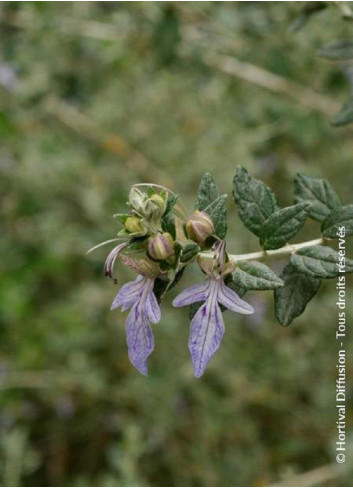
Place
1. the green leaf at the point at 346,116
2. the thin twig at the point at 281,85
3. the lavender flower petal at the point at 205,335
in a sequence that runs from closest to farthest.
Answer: the lavender flower petal at the point at 205,335 < the green leaf at the point at 346,116 < the thin twig at the point at 281,85

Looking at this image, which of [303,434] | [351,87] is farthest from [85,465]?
[351,87]

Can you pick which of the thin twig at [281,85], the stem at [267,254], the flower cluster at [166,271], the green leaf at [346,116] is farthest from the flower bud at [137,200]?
the thin twig at [281,85]

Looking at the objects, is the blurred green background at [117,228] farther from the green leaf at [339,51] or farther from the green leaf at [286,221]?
the green leaf at [286,221]

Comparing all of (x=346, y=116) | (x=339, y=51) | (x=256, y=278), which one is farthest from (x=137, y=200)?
(x=339, y=51)

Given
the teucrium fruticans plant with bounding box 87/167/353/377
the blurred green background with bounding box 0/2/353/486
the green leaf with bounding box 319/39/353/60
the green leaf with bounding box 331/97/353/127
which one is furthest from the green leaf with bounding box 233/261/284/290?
the blurred green background with bounding box 0/2/353/486

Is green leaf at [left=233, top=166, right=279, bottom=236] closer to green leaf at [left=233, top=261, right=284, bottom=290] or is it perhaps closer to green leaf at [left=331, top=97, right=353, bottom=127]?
green leaf at [left=233, top=261, right=284, bottom=290]

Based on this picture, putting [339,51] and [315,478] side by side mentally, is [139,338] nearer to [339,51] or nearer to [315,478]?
[339,51]
